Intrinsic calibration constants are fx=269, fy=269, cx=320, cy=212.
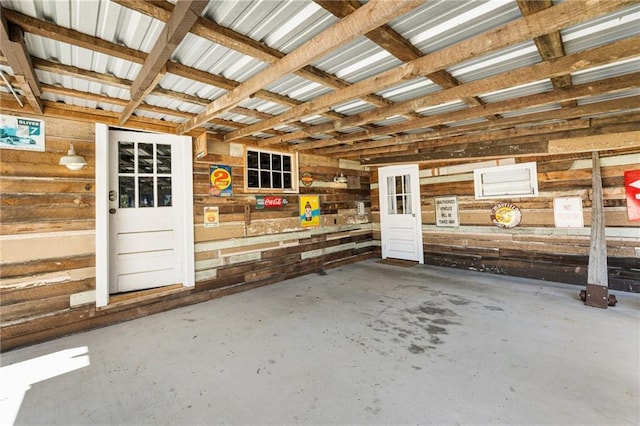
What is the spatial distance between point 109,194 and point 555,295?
5.91m

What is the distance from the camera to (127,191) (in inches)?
134

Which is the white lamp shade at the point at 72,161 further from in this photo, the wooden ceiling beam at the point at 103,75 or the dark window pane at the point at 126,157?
the wooden ceiling beam at the point at 103,75

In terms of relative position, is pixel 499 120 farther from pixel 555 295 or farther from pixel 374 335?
pixel 374 335

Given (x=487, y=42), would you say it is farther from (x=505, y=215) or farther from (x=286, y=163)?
(x=505, y=215)

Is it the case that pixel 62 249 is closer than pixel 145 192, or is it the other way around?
pixel 62 249

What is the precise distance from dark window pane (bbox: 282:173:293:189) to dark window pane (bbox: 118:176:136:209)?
7.44 feet

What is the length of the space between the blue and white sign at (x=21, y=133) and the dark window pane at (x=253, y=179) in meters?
2.37

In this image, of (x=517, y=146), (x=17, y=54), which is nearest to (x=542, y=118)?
(x=517, y=146)

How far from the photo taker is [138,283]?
137 inches

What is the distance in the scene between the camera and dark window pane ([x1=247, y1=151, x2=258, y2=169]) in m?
4.42

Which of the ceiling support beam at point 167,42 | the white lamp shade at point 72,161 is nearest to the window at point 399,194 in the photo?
the ceiling support beam at point 167,42

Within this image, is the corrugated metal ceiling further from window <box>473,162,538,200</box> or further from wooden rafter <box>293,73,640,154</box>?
window <box>473,162,538,200</box>

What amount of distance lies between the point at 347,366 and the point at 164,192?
317 cm

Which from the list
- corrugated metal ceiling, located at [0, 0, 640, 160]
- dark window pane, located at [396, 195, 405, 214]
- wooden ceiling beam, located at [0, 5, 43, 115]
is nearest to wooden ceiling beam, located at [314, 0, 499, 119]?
corrugated metal ceiling, located at [0, 0, 640, 160]
